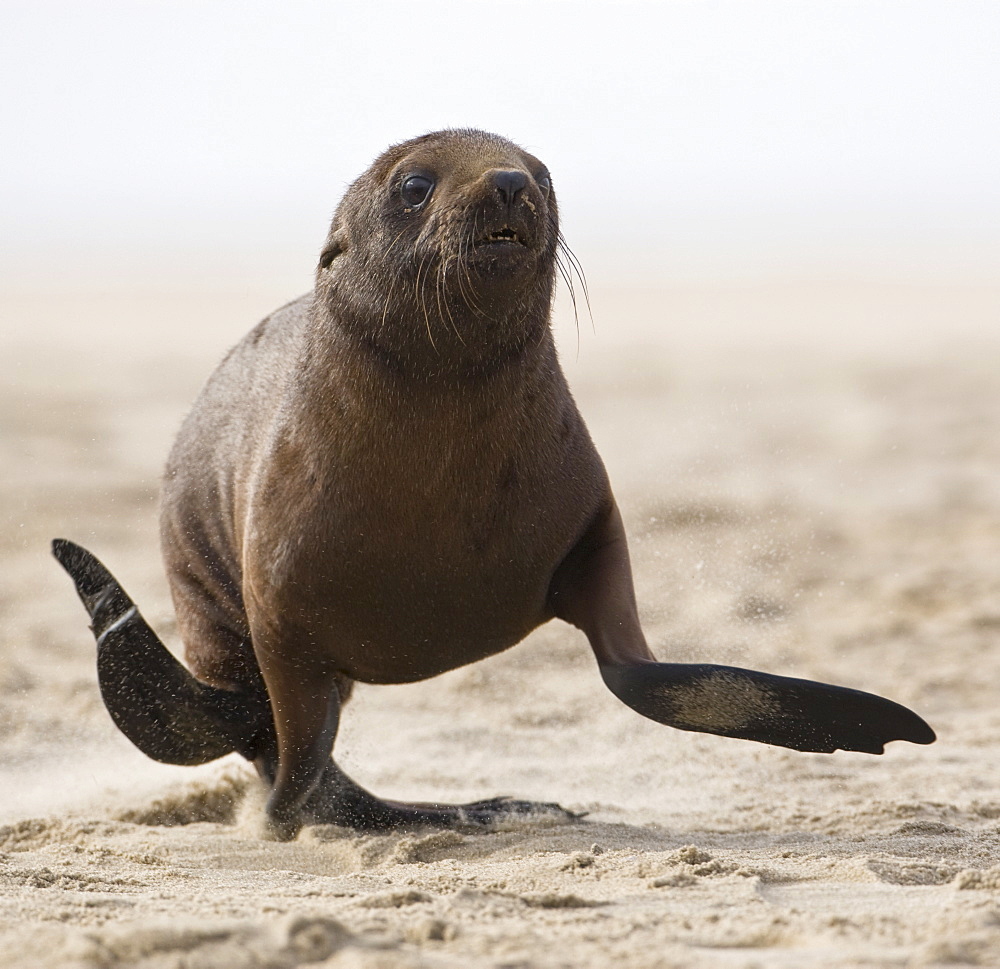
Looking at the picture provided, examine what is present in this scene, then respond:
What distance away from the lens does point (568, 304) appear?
104 feet

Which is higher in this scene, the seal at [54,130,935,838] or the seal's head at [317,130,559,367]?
the seal's head at [317,130,559,367]

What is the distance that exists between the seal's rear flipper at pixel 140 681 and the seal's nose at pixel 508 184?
207 cm

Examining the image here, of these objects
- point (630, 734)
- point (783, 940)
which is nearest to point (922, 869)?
point (783, 940)

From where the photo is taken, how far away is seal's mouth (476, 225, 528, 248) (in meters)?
4.09

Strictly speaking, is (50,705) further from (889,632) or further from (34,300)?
(34,300)

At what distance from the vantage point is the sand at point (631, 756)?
312 centimetres

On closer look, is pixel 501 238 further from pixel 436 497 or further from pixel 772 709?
pixel 772 709

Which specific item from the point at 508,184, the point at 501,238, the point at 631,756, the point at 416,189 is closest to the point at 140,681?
the point at 416,189

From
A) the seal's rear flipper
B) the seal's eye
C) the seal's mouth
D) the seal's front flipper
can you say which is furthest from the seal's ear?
the seal's front flipper

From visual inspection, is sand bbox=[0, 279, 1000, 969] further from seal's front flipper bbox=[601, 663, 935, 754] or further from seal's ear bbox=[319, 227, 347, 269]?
seal's ear bbox=[319, 227, 347, 269]

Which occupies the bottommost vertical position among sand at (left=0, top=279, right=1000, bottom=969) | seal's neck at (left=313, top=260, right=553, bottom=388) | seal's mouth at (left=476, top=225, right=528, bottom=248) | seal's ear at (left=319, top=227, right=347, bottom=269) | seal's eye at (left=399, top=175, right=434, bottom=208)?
sand at (left=0, top=279, right=1000, bottom=969)

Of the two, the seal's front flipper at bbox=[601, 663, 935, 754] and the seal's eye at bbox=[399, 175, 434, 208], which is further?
the seal's eye at bbox=[399, 175, 434, 208]

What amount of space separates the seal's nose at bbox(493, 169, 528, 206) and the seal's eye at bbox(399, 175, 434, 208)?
0.37m

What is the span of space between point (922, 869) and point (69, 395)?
49.4 ft
